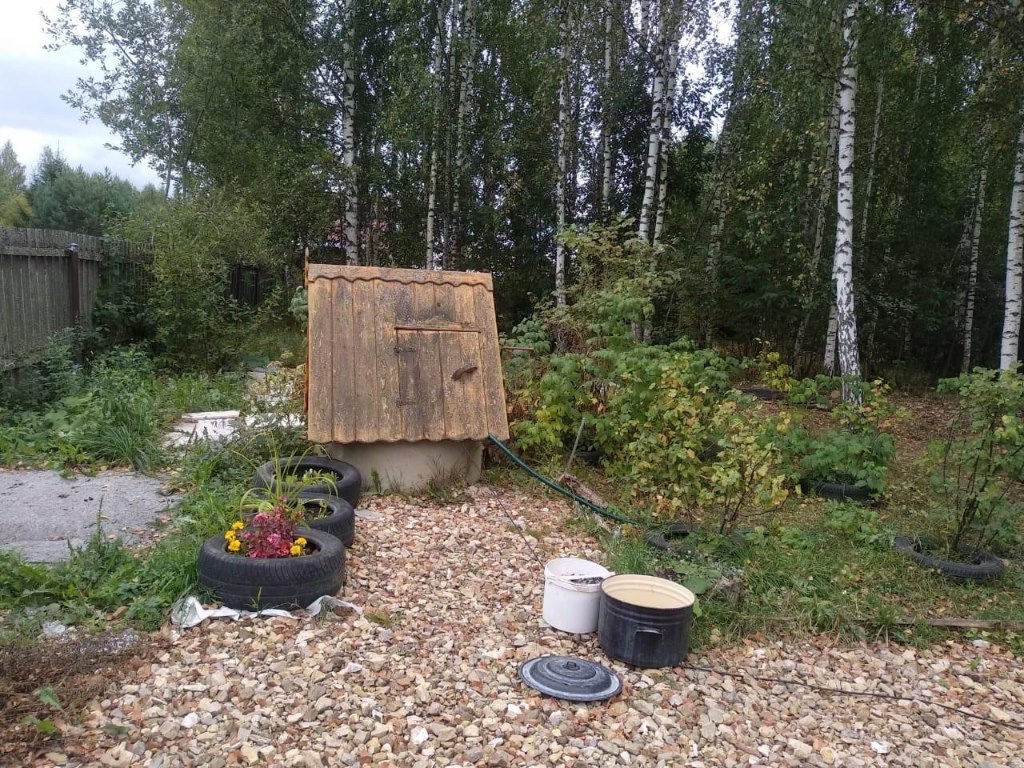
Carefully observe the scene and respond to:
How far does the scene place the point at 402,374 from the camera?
216 inches

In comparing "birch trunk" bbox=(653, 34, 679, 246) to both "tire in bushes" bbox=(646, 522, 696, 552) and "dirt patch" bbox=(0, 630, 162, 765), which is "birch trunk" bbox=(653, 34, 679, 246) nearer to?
"tire in bushes" bbox=(646, 522, 696, 552)

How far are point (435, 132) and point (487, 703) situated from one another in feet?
39.4

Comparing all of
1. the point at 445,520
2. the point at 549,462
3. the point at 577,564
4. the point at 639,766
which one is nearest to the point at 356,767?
the point at 639,766

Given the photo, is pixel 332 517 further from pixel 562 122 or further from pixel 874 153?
pixel 874 153

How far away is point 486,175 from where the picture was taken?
14547 mm

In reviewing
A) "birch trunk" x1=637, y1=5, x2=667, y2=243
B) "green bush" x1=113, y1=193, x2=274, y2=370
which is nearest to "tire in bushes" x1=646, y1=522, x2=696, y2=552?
"birch trunk" x1=637, y1=5, x2=667, y2=243

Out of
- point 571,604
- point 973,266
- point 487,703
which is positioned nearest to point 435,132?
point 973,266

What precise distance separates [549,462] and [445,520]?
4.55ft

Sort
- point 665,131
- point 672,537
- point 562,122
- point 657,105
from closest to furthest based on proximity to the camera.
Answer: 1. point 672,537
2. point 657,105
3. point 665,131
4. point 562,122

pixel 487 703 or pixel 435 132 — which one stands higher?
pixel 435 132

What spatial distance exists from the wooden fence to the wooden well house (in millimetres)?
3724

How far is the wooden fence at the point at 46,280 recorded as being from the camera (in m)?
7.22

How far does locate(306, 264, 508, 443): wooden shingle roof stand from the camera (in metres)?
5.22

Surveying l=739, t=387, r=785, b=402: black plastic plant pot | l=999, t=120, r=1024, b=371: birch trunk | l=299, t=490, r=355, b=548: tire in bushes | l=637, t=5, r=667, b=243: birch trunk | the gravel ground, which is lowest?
the gravel ground
